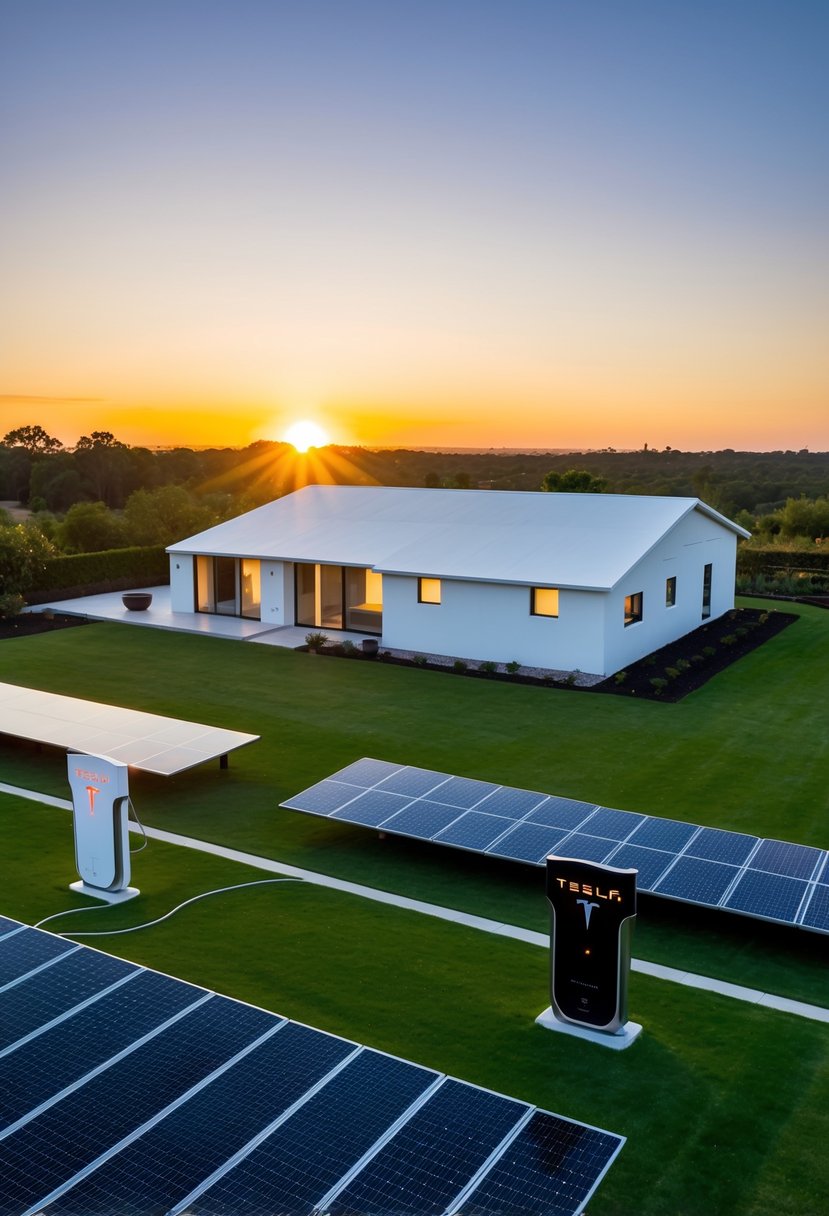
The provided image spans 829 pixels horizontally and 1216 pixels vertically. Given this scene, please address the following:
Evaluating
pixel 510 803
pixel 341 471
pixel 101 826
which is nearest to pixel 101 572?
pixel 101 826

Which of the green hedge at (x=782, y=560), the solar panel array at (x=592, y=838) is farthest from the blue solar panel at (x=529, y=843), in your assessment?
the green hedge at (x=782, y=560)

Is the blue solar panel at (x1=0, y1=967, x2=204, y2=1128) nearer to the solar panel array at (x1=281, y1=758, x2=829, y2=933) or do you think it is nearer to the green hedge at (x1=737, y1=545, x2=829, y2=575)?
the solar panel array at (x1=281, y1=758, x2=829, y2=933)

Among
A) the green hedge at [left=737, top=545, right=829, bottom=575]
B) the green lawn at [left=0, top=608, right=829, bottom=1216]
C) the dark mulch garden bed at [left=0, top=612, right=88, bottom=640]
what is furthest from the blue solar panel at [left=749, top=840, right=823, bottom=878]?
the green hedge at [left=737, top=545, right=829, bottom=575]

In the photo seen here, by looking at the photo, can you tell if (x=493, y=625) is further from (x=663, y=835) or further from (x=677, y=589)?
(x=663, y=835)

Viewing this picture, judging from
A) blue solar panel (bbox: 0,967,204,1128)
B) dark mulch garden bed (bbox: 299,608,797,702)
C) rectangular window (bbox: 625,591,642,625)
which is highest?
rectangular window (bbox: 625,591,642,625)

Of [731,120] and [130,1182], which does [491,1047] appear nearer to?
[130,1182]

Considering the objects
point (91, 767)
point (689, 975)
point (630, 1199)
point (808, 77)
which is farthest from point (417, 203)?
point (630, 1199)
